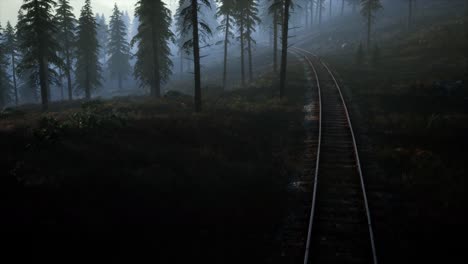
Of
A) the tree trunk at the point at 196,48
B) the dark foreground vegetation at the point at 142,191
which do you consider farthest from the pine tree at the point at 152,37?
the dark foreground vegetation at the point at 142,191

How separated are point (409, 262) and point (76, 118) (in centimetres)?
1517

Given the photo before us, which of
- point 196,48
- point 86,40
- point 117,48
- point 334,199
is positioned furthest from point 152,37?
point 334,199

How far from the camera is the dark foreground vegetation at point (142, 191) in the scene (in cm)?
762

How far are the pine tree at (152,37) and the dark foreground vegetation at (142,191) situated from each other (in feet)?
66.5

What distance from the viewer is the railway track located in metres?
7.75

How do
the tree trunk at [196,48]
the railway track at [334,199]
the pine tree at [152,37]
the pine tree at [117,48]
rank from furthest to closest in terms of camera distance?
the pine tree at [117,48] → the pine tree at [152,37] → the tree trunk at [196,48] → the railway track at [334,199]

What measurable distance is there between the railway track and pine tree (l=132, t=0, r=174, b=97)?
21.4m

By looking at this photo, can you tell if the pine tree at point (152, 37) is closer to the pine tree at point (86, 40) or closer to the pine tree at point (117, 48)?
the pine tree at point (86, 40)

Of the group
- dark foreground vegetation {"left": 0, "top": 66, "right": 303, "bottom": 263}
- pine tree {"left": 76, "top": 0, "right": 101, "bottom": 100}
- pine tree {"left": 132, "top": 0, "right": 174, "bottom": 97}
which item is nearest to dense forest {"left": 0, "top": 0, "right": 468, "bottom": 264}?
dark foreground vegetation {"left": 0, "top": 66, "right": 303, "bottom": 263}

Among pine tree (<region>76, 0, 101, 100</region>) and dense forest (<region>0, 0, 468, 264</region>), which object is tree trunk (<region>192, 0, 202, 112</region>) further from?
pine tree (<region>76, 0, 101, 100</region>)

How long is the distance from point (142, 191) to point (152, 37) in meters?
29.0

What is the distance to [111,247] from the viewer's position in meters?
7.52

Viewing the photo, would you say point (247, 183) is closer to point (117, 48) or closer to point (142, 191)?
point (142, 191)

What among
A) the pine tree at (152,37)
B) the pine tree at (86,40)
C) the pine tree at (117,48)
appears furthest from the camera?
the pine tree at (117,48)
